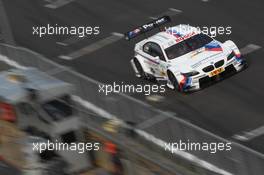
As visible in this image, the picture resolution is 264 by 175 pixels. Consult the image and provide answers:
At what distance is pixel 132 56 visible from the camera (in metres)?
33.4

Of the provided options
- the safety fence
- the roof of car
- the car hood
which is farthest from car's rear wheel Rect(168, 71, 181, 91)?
the safety fence

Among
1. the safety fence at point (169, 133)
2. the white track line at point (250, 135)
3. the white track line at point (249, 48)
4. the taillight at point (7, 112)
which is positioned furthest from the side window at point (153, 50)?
the taillight at point (7, 112)

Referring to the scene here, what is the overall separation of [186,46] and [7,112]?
24.7 feet

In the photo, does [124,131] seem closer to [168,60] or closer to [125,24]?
[168,60]

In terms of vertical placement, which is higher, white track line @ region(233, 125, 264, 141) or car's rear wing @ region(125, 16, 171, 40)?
car's rear wing @ region(125, 16, 171, 40)

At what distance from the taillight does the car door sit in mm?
6500

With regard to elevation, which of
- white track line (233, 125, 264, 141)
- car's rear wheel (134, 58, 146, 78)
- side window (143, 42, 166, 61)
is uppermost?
side window (143, 42, 166, 61)

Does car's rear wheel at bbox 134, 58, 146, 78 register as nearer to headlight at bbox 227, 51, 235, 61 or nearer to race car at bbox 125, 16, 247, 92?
race car at bbox 125, 16, 247, 92

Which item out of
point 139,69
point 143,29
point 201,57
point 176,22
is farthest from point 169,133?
point 176,22

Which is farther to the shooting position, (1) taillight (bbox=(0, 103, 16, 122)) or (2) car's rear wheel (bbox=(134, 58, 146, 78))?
(2) car's rear wheel (bbox=(134, 58, 146, 78))

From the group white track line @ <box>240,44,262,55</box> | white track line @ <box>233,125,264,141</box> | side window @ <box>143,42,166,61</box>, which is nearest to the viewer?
white track line @ <box>233,125,264,141</box>

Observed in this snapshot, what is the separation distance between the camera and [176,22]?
3591 cm

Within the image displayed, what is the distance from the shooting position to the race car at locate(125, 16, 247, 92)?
28922 millimetres

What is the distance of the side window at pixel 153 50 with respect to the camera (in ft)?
99.2
